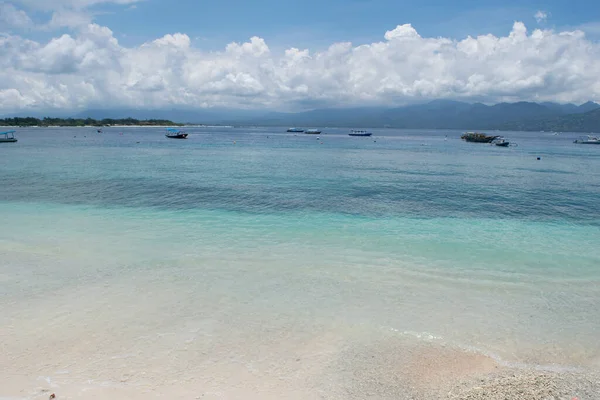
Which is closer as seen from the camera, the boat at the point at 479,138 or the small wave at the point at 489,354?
the small wave at the point at 489,354

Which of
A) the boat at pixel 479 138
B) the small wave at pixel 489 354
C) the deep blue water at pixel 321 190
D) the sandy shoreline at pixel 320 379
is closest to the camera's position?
the sandy shoreline at pixel 320 379

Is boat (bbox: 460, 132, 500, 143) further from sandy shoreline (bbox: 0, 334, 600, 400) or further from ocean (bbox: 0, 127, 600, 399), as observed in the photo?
sandy shoreline (bbox: 0, 334, 600, 400)

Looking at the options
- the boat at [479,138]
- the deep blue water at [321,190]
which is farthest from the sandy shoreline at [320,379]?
the boat at [479,138]

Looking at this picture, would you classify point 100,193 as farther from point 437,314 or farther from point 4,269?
point 437,314

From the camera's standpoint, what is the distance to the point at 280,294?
492 inches

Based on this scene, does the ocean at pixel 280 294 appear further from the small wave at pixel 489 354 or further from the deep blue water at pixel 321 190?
the deep blue water at pixel 321 190

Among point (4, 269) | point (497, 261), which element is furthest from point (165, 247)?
point (497, 261)

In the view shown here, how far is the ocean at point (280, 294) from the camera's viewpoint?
8.50 meters

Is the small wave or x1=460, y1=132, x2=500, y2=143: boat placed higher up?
x1=460, y1=132, x2=500, y2=143: boat

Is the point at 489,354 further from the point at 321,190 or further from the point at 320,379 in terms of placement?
the point at 321,190

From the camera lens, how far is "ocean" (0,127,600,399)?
8500mm

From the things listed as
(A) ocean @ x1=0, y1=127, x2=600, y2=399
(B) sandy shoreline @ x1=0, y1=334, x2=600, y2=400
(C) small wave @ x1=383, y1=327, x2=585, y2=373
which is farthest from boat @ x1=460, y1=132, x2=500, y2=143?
(B) sandy shoreline @ x1=0, y1=334, x2=600, y2=400

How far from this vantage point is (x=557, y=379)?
803 cm

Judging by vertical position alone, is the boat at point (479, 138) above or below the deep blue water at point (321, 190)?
above
